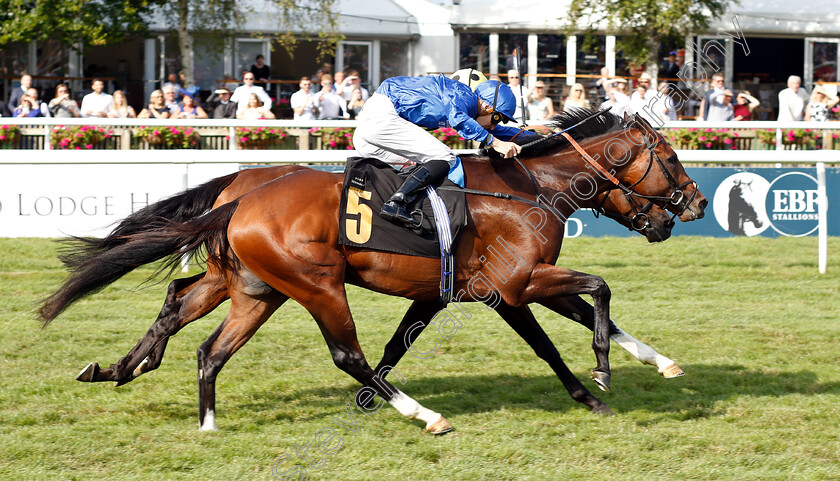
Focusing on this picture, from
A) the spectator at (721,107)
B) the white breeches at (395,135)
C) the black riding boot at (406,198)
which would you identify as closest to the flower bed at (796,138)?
the spectator at (721,107)

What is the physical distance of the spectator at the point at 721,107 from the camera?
11461mm

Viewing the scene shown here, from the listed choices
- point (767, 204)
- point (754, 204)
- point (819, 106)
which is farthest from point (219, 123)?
point (819, 106)

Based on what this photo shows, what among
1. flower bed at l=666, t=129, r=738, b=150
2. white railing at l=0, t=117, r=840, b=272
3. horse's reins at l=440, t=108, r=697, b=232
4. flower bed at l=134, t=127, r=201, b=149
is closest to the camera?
horse's reins at l=440, t=108, r=697, b=232

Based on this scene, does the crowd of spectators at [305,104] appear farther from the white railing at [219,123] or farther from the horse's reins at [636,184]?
the horse's reins at [636,184]

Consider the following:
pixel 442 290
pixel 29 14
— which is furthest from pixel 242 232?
pixel 29 14

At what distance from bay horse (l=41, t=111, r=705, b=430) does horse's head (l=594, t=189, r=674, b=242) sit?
49 centimetres

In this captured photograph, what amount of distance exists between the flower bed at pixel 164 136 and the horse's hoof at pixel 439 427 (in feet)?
21.1

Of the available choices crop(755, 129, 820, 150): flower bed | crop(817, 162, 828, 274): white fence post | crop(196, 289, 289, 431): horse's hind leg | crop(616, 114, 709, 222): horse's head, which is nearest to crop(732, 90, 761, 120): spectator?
crop(755, 129, 820, 150): flower bed

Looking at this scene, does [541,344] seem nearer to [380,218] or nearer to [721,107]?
[380,218]

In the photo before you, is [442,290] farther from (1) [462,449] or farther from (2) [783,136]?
(2) [783,136]

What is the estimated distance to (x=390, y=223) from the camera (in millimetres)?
4172

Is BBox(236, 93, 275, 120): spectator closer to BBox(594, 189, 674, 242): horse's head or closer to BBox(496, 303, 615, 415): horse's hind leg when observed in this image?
BBox(594, 189, 674, 242): horse's head

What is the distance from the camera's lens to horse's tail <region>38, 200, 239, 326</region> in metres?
4.20

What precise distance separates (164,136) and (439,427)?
257 inches
